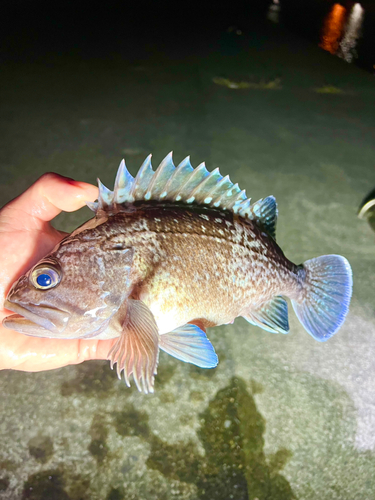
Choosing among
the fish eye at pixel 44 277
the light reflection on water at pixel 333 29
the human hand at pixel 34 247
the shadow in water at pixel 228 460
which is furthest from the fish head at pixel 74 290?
the light reflection on water at pixel 333 29

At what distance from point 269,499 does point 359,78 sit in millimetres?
6977

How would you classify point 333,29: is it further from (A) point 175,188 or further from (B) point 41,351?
(B) point 41,351

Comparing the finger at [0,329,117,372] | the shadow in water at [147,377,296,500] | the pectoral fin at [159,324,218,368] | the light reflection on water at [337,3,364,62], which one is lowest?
the shadow in water at [147,377,296,500]

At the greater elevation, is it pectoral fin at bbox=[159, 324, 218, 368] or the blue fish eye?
the blue fish eye

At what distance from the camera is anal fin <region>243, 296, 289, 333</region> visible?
70.8 inches

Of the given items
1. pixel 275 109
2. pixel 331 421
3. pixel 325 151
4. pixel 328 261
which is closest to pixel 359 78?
pixel 275 109

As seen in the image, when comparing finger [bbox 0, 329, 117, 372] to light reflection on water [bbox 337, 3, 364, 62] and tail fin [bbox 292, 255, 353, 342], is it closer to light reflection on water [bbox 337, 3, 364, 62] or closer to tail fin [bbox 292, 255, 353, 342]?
tail fin [bbox 292, 255, 353, 342]

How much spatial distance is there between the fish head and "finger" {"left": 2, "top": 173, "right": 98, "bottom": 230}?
39 centimetres

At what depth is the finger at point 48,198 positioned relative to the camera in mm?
1729

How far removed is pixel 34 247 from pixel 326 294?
165 centimetres

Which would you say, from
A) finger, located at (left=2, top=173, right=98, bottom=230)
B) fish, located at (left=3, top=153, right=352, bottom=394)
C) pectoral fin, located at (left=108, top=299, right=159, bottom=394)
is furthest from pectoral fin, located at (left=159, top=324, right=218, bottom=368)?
finger, located at (left=2, top=173, right=98, bottom=230)

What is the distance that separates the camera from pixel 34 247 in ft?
5.97

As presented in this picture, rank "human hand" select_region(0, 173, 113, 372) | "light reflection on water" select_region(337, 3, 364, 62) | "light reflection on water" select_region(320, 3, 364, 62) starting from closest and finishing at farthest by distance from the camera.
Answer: "human hand" select_region(0, 173, 113, 372) < "light reflection on water" select_region(337, 3, 364, 62) < "light reflection on water" select_region(320, 3, 364, 62)

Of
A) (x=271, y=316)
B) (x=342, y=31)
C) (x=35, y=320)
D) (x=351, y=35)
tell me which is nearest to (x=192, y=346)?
(x=271, y=316)
